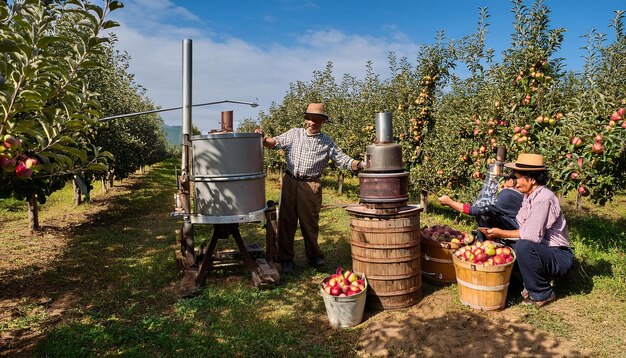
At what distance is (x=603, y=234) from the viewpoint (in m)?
9.12

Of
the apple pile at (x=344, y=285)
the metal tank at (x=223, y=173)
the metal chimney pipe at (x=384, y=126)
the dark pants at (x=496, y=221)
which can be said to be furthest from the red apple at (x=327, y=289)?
the dark pants at (x=496, y=221)

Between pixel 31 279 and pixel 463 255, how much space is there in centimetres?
712

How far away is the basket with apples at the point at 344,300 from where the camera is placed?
493 centimetres

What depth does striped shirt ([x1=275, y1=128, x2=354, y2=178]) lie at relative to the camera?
22.0 ft

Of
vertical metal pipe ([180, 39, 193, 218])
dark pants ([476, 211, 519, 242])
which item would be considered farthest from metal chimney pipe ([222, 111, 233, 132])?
dark pants ([476, 211, 519, 242])

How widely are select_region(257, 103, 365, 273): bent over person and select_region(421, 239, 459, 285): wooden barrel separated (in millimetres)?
1794

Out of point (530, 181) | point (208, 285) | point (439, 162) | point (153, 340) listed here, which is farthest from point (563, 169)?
point (153, 340)

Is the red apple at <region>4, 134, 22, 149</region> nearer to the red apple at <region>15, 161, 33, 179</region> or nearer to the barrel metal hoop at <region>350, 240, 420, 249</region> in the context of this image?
the red apple at <region>15, 161, 33, 179</region>

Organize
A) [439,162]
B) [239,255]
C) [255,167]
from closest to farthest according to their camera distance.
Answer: [255,167], [239,255], [439,162]

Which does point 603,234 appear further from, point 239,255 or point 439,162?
point 239,255

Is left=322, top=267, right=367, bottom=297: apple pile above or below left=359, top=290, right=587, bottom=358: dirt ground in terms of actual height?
above

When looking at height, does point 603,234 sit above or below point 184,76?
below

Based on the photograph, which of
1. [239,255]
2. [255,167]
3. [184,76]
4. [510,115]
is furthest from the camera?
[510,115]

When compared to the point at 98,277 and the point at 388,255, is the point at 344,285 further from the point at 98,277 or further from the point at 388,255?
the point at 98,277
